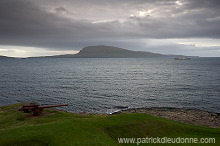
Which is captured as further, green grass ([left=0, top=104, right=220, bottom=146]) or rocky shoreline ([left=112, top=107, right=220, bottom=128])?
rocky shoreline ([left=112, top=107, right=220, bottom=128])

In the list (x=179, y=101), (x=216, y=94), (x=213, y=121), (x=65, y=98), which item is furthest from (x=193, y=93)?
(x=65, y=98)

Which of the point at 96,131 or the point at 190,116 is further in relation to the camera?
the point at 190,116

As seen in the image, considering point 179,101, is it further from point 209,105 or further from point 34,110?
point 34,110

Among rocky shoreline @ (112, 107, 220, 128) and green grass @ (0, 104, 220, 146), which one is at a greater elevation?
green grass @ (0, 104, 220, 146)

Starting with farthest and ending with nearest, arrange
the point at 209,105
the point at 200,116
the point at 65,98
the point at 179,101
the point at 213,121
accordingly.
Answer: the point at 65,98
the point at 179,101
the point at 209,105
the point at 200,116
the point at 213,121

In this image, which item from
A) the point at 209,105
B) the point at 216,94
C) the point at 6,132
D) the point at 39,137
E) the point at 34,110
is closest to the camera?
the point at 39,137

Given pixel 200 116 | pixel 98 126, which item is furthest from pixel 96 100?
pixel 98 126

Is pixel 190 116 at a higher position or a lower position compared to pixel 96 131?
lower

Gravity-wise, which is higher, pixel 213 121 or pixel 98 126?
pixel 98 126

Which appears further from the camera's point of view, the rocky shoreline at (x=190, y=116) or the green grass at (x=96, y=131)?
the rocky shoreline at (x=190, y=116)

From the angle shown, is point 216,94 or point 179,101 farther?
point 216,94

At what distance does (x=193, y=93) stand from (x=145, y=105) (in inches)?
856

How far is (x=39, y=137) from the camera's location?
55.3 ft

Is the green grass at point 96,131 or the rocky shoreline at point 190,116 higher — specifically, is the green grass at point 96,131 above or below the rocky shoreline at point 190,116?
above
